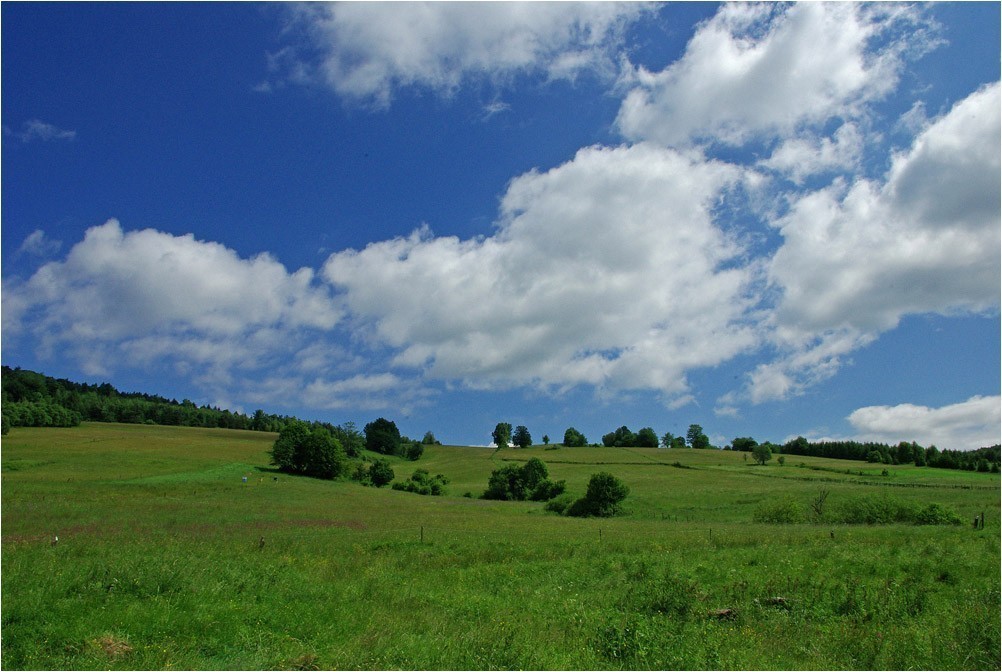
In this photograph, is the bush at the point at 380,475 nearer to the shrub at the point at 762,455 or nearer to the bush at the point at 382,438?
the bush at the point at 382,438

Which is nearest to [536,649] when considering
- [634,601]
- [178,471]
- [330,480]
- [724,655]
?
[724,655]

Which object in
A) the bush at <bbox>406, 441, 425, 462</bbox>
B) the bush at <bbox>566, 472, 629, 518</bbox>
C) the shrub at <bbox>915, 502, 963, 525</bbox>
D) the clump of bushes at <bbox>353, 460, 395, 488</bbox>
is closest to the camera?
the shrub at <bbox>915, 502, 963, 525</bbox>

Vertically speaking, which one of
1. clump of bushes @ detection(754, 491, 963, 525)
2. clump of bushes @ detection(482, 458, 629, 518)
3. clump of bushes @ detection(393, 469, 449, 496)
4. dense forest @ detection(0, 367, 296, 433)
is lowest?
clump of bushes @ detection(393, 469, 449, 496)

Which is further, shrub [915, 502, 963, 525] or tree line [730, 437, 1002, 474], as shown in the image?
tree line [730, 437, 1002, 474]

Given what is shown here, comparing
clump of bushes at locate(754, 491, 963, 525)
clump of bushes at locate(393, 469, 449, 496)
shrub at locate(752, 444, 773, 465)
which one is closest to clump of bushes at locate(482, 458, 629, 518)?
clump of bushes at locate(393, 469, 449, 496)

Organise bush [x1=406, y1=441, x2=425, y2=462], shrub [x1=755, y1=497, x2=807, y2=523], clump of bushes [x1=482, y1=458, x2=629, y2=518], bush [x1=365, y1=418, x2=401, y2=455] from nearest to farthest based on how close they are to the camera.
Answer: shrub [x1=755, y1=497, x2=807, y2=523] < clump of bushes [x1=482, y1=458, x2=629, y2=518] < bush [x1=406, y1=441, x2=425, y2=462] < bush [x1=365, y1=418, x2=401, y2=455]

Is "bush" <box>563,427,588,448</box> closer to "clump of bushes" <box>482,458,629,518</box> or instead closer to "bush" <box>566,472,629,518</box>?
"clump of bushes" <box>482,458,629,518</box>

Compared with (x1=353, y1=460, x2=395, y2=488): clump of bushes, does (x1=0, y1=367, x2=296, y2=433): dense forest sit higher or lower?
higher

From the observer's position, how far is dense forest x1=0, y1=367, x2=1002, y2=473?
429 feet

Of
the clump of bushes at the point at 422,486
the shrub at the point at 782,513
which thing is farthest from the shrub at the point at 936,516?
the clump of bushes at the point at 422,486

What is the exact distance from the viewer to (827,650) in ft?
42.3

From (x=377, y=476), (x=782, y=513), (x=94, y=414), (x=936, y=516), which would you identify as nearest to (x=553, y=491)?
(x=377, y=476)

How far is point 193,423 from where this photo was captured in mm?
192250

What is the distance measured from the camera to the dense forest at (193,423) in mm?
130875
